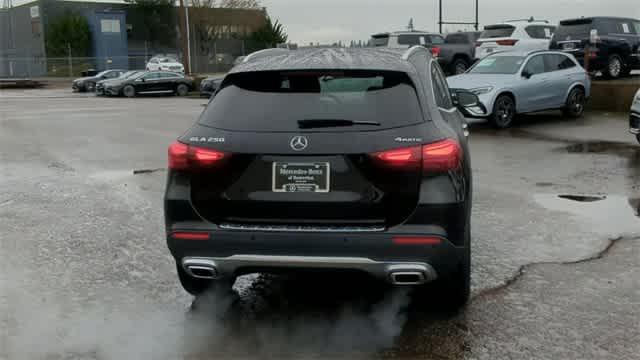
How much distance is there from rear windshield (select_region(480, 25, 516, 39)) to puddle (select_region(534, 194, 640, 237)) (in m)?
15.7

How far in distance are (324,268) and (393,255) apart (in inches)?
14.7

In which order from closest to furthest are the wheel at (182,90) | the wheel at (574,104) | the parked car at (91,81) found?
the wheel at (574,104) → the wheel at (182,90) → the parked car at (91,81)

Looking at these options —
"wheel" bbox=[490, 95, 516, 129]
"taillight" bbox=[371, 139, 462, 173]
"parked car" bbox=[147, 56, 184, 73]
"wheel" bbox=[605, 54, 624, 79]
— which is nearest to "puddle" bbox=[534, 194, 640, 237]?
"taillight" bbox=[371, 139, 462, 173]

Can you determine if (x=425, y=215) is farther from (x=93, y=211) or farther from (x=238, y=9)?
(x=238, y=9)

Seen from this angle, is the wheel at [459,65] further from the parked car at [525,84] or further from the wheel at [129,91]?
the wheel at [129,91]

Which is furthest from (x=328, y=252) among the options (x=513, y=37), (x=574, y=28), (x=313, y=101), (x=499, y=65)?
(x=513, y=37)

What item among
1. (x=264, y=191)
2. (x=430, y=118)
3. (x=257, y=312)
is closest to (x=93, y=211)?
(x=257, y=312)

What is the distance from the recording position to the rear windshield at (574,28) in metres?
20.7

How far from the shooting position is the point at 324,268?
12.7 feet

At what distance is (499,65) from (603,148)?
166 inches

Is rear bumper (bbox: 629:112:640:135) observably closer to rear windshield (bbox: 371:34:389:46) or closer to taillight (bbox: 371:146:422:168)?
taillight (bbox: 371:146:422:168)

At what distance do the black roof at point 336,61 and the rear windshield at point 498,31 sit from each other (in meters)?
19.3

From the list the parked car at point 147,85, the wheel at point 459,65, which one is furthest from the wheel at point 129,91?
the wheel at point 459,65

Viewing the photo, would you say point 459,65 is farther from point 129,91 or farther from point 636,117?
point 636,117
